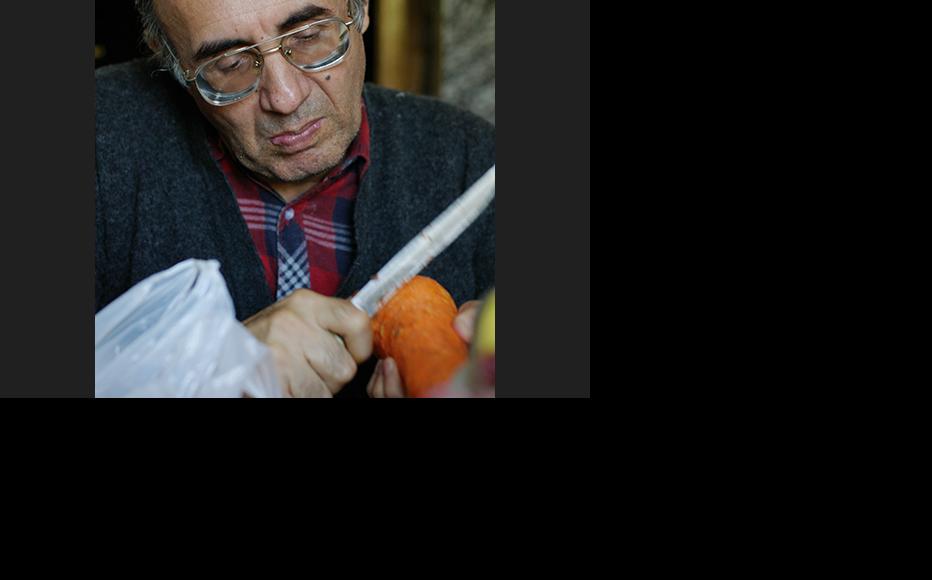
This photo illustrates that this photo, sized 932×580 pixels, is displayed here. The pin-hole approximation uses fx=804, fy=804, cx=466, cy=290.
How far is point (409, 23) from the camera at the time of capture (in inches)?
67.9

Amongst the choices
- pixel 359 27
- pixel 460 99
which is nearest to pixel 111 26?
pixel 359 27

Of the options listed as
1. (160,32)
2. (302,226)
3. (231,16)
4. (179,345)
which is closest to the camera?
(179,345)

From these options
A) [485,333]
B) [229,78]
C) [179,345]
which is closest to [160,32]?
[229,78]

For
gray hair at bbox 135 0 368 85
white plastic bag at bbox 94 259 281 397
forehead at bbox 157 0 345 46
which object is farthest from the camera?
gray hair at bbox 135 0 368 85

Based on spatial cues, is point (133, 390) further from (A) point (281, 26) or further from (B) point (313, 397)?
(A) point (281, 26)

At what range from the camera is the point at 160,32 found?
1060 millimetres

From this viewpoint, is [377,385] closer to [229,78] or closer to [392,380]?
[392,380]

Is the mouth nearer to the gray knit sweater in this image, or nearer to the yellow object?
the gray knit sweater

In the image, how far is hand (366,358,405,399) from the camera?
837mm

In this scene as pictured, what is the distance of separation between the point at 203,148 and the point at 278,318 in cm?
43

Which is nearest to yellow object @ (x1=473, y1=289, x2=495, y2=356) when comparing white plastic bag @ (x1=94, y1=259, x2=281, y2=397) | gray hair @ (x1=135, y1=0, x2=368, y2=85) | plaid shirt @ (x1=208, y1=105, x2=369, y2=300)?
white plastic bag @ (x1=94, y1=259, x2=281, y2=397)

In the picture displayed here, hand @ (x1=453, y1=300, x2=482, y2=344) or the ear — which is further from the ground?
the ear

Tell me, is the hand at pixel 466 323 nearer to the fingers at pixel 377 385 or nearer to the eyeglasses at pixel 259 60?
the fingers at pixel 377 385

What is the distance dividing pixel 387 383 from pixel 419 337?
0.06 metres
